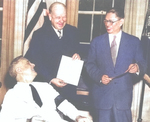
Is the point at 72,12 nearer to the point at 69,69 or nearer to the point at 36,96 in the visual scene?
the point at 69,69

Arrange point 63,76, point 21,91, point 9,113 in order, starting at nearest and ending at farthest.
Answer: point 9,113 < point 21,91 < point 63,76

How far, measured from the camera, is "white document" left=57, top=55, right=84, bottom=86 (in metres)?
1.75

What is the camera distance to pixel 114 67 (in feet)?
5.37

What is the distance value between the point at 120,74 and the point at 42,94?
0.58m

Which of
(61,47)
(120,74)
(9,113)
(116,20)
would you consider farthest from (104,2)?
(9,113)

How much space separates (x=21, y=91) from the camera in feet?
4.89

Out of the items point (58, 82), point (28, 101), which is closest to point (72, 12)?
point (58, 82)

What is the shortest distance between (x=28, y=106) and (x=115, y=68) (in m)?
0.67

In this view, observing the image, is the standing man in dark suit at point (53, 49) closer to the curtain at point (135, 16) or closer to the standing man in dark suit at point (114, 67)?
the standing man in dark suit at point (114, 67)

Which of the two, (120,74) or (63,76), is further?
(63,76)

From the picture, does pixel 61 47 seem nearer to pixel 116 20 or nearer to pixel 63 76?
pixel 63 76

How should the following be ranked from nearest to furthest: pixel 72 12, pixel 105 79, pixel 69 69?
pixel 105 79
pixel 69 69
pixel 72 12

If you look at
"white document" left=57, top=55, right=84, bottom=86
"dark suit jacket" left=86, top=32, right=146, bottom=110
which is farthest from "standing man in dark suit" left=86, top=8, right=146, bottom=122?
"white document" left=57, top=55, right=84, bottom=86

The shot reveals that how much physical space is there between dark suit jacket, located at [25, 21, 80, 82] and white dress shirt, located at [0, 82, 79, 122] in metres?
0.28
